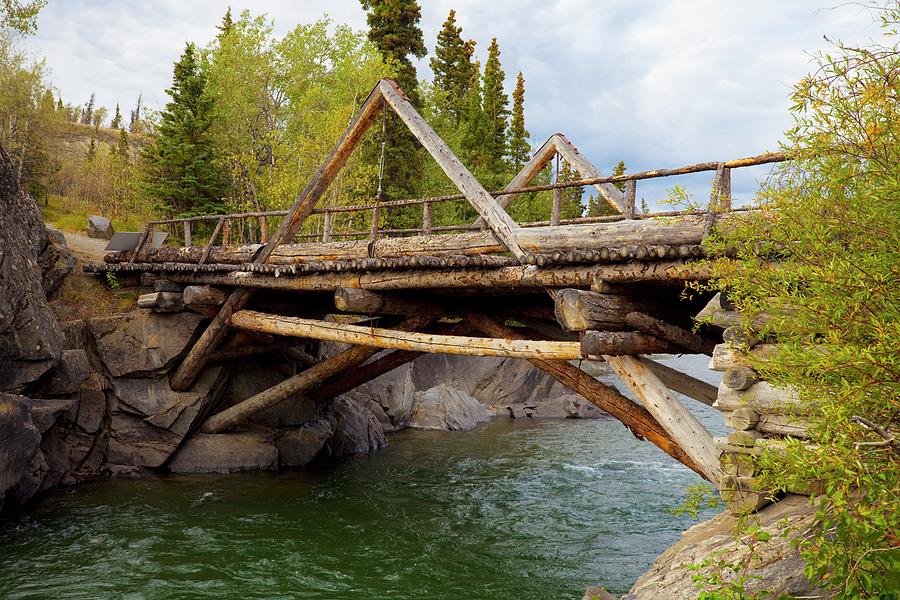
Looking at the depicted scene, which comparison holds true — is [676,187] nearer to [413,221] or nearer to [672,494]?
[672,494]

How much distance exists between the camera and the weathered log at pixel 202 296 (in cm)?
1178

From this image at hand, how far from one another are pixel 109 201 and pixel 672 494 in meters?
31.5

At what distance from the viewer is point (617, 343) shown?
275 inches

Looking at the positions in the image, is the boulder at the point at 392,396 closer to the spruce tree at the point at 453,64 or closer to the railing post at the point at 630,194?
the railing post at the point at 630,194

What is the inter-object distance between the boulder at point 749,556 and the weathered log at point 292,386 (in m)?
5.81

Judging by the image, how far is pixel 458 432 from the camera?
17.6 m

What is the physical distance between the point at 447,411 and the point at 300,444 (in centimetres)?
526

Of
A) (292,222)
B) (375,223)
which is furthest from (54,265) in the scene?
(375,223)

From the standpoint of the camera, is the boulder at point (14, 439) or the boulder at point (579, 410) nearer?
the boulder at point (14, 439)

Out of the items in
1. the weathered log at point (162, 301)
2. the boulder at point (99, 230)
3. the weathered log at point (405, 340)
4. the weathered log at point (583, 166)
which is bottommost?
the weathered log at point (405, 340)

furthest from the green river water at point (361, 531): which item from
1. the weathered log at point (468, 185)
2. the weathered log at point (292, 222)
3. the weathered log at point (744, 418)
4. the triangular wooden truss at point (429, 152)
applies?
the weathered log at point (468, 185)

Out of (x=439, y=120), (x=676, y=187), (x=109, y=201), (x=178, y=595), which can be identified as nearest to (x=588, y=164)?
(x=676, y=187)

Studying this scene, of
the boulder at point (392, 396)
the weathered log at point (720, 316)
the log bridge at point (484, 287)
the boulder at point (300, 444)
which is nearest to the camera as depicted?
the weathered log at point (720, 316)

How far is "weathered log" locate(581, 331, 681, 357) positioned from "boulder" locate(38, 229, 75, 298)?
34.4 feet
